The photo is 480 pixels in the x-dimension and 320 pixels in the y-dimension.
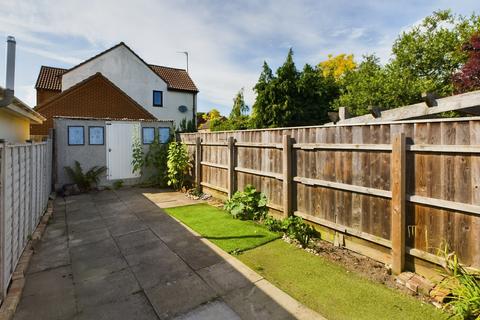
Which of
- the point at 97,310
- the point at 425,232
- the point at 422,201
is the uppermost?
the point at 422,201

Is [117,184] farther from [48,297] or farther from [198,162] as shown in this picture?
[48,297]

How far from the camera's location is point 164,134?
10781 mm

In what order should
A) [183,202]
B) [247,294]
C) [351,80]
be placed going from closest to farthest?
[247,294]
[183,202]
[351,80]

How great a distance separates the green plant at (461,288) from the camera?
8.15 feet

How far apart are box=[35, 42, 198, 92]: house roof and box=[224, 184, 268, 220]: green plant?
57.2ft

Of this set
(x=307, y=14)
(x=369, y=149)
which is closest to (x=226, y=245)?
(x=369, y=149)

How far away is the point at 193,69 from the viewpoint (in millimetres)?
25219

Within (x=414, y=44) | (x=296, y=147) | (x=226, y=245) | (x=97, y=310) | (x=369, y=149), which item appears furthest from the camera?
(x=414, y=44)

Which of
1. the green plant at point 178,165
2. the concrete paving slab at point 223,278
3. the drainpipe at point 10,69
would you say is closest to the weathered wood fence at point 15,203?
the drainpipe at point 10,69

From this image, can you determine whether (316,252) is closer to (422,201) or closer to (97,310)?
(422,201)

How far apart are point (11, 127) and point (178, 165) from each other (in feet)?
15.0

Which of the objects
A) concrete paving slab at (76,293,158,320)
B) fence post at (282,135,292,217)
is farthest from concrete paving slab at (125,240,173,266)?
fence post at (282,135,292,217)

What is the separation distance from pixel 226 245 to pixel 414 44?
18.1 m

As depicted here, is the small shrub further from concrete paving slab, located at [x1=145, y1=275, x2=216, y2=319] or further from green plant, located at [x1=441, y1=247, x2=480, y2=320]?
green plant, located at [x1=441, y1=247, x2=480, y2=320]
